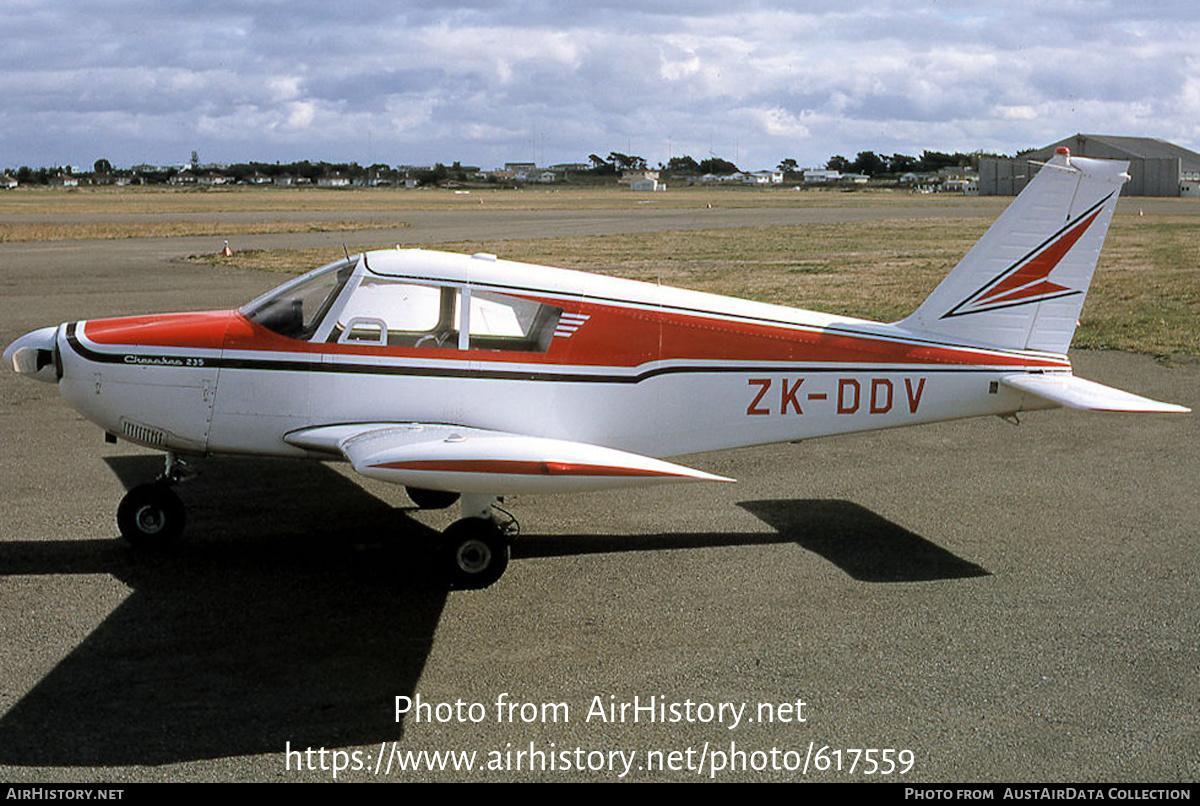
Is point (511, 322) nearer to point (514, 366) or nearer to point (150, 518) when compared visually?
point (514, 366)

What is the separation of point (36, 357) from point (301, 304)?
1932mm

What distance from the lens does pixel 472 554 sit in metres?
7.35

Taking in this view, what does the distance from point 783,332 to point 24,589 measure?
18.1 ft

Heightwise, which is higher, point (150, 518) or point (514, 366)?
point (514, 366)

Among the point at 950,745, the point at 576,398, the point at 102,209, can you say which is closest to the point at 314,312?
the point at 576,398

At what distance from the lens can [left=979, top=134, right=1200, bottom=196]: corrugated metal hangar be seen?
101 meters

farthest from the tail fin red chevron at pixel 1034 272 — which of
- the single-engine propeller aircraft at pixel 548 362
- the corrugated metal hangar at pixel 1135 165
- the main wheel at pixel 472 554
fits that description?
the corrugated metal hangar at pixel 1135 165

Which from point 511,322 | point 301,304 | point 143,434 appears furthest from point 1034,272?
point 143,434

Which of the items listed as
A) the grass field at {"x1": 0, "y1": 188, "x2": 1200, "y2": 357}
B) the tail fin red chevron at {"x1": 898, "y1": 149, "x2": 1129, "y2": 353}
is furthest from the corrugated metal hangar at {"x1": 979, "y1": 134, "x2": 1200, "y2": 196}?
the tail fin red chevron at {"x1": 898, "y1": 149, "x2": 1129, "y2": 353}

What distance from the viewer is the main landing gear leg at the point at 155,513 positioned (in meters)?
8.05

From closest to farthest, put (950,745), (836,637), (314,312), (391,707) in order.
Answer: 1. (950,745)
2. (391,707)
3. (836,637)
4. (314,312)

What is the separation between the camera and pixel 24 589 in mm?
7270

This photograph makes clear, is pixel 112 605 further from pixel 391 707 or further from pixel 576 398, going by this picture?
pixel 576 398

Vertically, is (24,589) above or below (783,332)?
below
